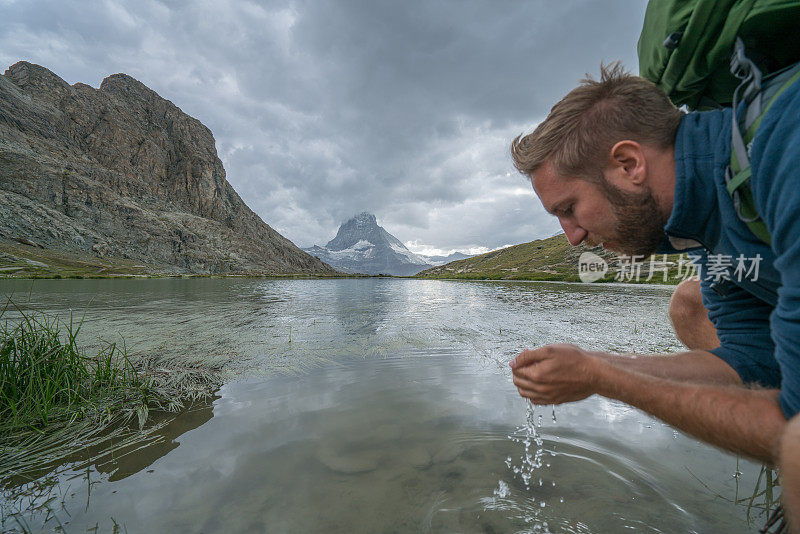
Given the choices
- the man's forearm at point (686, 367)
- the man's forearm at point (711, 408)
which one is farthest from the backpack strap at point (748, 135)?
the man's forearm at point (686, 367)

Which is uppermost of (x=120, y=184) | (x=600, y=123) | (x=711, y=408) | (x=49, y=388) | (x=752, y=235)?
(x=120, y=184)

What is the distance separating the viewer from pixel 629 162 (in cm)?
184

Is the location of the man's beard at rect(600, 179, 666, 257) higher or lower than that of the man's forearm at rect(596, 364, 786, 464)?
higher

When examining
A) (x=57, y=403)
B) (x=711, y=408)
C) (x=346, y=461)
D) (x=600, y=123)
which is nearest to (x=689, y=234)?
(x=600, y=123)

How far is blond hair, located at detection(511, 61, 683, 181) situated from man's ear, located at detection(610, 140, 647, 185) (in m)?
0.06

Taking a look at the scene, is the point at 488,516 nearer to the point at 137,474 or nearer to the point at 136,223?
the point at 137,474

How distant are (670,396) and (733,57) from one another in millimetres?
1585

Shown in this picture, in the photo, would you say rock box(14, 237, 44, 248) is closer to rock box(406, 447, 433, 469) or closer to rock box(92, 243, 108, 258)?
rock box(92, 243, 108, 258)

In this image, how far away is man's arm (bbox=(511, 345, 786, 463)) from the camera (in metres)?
1.24

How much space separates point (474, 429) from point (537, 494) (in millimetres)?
902

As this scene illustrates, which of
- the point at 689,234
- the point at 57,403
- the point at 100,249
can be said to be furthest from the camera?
→ the point at 100,249

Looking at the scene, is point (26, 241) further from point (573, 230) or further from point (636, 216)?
point (636, 216)

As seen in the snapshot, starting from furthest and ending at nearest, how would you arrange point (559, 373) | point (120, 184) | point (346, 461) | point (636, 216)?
point (120, 184) < point (346, 461) < point (636, 216) < point (559, 373)

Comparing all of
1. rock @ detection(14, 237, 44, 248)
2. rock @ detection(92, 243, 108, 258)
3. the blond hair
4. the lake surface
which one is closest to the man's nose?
the blond hair
